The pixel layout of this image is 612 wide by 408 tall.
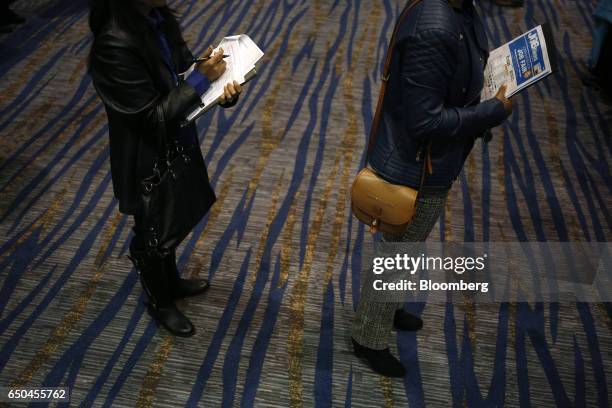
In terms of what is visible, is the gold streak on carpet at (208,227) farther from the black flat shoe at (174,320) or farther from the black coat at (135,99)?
the black coat at (135,99)

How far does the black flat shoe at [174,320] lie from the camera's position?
2.27 meters

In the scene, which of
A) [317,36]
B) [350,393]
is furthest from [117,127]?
[317,36]

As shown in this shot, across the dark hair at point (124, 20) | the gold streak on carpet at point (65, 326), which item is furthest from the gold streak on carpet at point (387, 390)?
the dark hair at point (124, 20)

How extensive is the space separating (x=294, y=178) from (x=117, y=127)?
137 cm

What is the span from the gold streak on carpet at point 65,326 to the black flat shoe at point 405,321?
47.9 inches

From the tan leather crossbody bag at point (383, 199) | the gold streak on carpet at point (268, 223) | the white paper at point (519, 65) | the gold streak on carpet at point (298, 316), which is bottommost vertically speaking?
the gold streak on carpet at point (298, 316)

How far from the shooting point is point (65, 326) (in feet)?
7.60

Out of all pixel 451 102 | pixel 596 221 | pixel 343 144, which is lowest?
pixel 596 221

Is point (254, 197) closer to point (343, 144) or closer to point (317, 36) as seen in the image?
point (343, 144)

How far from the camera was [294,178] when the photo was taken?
3084mm

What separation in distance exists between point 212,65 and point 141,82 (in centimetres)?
22

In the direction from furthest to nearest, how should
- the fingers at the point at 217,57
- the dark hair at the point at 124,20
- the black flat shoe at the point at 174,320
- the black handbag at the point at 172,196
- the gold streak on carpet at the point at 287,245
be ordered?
the gold streak on carpet at the point at 287,245, the black flat shoe at the point at 174,320, the black handbag at the point at 172,196, the fingers at the point at 217,57, the dark hair at the point at 124,20

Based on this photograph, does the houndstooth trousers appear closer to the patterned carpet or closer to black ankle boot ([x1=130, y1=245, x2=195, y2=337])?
the patterned carpet

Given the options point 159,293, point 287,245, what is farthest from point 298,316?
point 159,293
